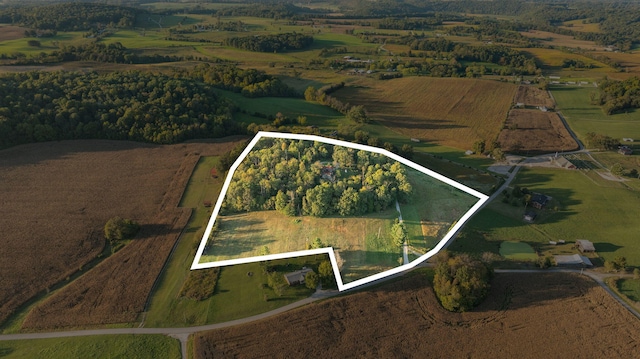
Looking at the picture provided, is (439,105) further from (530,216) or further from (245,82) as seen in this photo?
(530,216)

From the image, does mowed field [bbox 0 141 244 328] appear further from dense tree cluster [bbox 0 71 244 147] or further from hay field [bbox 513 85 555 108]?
hay field [bbox 513 85 555 108]

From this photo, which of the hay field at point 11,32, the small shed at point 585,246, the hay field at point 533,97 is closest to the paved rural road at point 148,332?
the small shed at point 585,246

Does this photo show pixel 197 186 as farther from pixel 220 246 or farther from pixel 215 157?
pixel 220 246

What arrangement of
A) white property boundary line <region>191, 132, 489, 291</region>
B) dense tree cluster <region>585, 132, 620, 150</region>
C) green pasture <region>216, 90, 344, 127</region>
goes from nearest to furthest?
1. white property boundary line <region>191, 132, 489, 291</region>
2. dense tree cluster <region>585, 132, 620, 150</region>
3. green pasture <region>216, 90, 344, 127</region>

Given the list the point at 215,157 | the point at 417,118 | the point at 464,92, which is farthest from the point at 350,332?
the point at 464,92

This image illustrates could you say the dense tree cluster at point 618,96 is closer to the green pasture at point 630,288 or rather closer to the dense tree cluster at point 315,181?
the green pasture at point 630,288

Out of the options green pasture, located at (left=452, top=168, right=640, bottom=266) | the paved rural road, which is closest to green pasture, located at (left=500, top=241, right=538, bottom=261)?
green pasture, located at (left=452, top=168, right=640, bottom=266)

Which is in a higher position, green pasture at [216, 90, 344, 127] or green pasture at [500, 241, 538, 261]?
green pasture at [216, 90, 344, 127]
